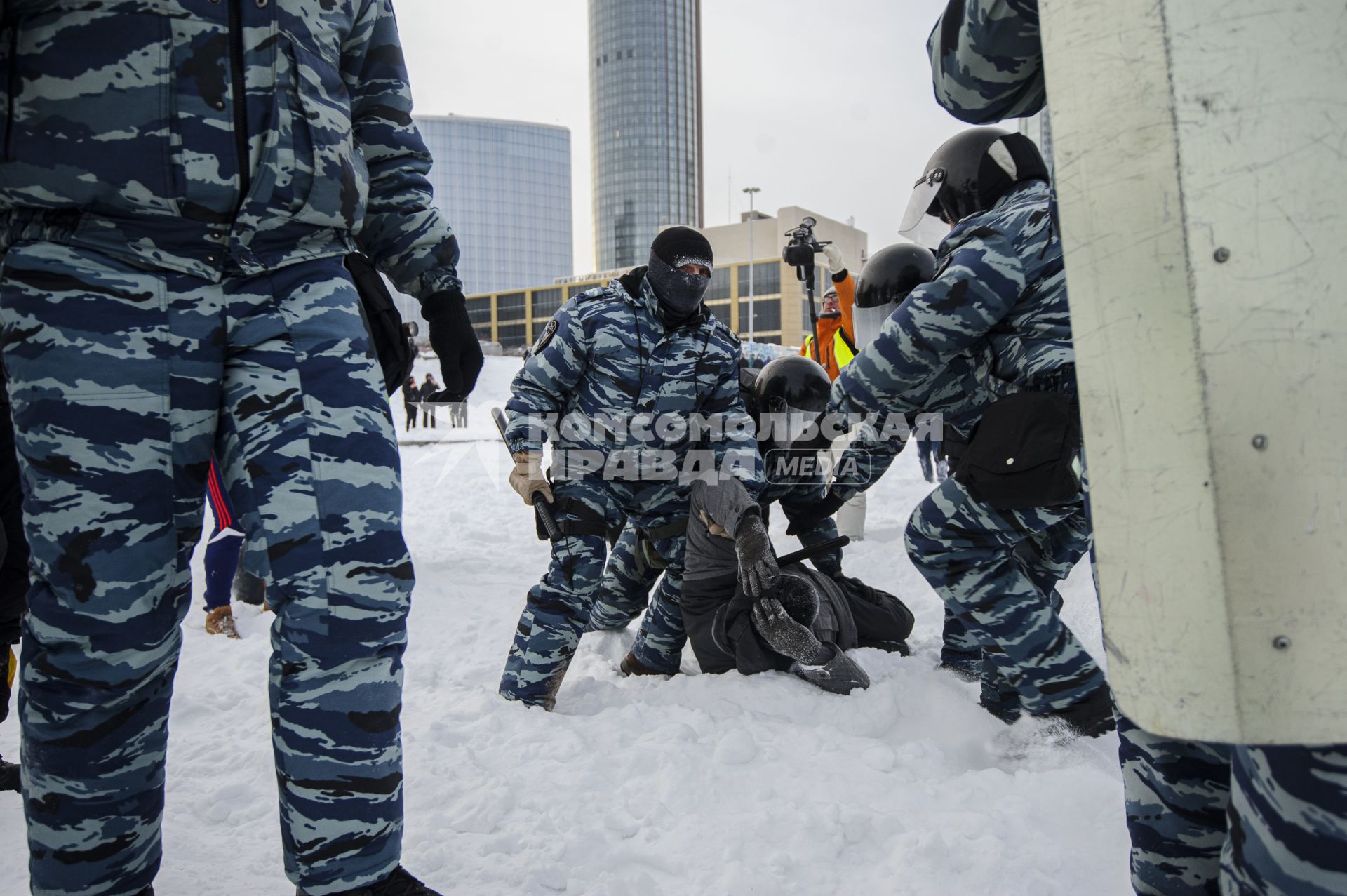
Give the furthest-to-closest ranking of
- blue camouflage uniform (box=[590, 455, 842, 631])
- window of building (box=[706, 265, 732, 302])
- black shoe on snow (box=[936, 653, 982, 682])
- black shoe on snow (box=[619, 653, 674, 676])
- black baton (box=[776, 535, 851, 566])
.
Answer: window of building (box=[706, 265, 732, 302]) < blue camouflage uniform (box=[590, 455, 842, 631]) < black shoe on snow (box=[619, 653, 674, 676]) < black baton (box=[776, 535, 851, 566]) < black shoe on snow (box=[936, 653, 982, 682])

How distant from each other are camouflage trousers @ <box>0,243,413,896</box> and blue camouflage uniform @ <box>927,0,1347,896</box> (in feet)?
3.32

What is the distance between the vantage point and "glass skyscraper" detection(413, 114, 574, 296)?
289 ft

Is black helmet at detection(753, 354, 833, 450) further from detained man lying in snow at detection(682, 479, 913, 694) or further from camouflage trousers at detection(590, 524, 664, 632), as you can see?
camouflage trousers at detection(590, 524, 664, 632)

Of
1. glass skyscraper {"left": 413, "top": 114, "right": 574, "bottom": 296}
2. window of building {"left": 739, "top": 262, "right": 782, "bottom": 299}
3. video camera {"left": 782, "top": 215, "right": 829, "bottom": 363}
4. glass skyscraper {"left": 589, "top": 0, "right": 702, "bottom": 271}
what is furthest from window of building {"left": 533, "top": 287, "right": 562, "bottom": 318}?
video camera {"left": 782, "top": 215, "right": 829, "bottom": 363}

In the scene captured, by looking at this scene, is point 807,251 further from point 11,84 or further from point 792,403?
point 11,84

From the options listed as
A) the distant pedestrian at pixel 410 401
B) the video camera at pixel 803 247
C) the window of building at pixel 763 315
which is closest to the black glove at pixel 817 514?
the video camera at pixel 803 247

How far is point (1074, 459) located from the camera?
2.10 metres

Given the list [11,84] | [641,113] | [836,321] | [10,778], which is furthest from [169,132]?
[641,113]

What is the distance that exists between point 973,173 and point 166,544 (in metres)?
2.35

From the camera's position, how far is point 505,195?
90.2m

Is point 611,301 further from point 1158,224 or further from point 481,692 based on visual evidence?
point 1158,224

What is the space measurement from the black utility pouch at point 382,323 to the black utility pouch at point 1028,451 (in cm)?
157

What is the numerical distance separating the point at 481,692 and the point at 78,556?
175 centimetres

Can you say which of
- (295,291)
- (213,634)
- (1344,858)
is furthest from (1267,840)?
(213,634)
